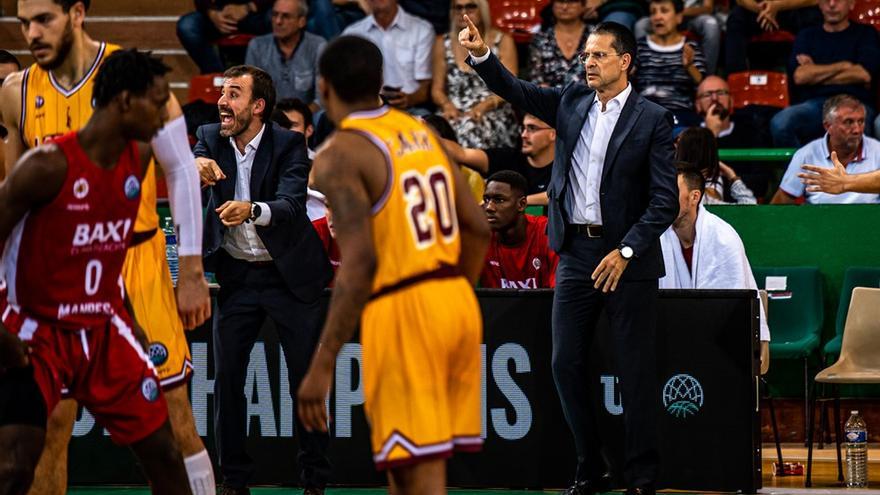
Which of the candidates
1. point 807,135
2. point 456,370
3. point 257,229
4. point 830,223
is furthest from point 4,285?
point 807,135

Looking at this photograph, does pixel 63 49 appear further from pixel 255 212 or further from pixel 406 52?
pixel 406 52

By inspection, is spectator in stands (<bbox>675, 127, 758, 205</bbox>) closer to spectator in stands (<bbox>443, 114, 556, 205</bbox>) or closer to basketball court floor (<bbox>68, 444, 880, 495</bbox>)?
spectator in stands (<bbox>443, 114, 556, 205</bbox>)

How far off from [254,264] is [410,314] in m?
3.08

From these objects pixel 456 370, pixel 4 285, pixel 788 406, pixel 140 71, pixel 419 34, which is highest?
pixel 419 34

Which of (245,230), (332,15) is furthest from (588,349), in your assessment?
(332,15)

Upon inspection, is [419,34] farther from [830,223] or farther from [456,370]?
[456,370]

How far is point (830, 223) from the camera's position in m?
9.86

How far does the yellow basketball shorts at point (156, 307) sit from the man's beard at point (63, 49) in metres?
0.86

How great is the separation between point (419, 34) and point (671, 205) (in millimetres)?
5434

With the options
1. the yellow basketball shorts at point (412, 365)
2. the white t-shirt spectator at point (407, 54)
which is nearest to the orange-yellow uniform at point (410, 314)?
the yellow basketball shorts at point (412, 365)

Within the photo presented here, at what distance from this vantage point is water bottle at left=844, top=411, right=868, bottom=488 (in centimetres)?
809

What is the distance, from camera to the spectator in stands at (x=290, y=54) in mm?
12250

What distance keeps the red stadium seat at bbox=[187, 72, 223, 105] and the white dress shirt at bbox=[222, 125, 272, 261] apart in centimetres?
531

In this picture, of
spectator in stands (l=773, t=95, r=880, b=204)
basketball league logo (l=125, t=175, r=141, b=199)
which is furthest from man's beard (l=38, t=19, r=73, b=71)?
spectator in stands (l=773, t=95, r=880, b=204)
